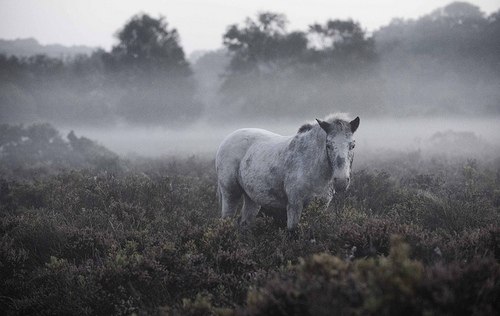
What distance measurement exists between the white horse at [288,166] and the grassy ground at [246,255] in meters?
0.37

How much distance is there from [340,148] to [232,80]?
24.6 metres

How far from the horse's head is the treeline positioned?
22.8 meters

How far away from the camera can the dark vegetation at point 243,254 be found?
2.08 m

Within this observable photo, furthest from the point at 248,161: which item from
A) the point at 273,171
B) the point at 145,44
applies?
the point at 145,44

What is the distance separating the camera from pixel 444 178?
834 cm

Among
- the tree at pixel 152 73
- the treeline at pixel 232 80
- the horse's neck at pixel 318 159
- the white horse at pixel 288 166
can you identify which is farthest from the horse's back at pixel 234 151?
the tree at pixel 152 73

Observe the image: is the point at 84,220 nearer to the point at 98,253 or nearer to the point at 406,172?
the point at 98,253

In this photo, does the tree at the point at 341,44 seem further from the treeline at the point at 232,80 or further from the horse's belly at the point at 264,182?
the horse's belly at the point at 264,182

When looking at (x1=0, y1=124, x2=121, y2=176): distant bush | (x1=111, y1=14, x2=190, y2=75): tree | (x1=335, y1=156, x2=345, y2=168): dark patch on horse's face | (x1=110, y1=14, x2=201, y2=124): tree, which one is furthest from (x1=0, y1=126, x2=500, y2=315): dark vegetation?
(x1=111, y1=14, x2=190, y2=75): tree

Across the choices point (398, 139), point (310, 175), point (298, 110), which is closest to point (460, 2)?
point (298, 110)

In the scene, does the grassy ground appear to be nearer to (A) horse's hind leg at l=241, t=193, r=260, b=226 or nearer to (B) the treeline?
(A) horse's hind leg at l=241, t=193, r=260, b=226

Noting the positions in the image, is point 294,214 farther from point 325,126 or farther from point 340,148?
point 325,126

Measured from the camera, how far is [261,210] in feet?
20.5

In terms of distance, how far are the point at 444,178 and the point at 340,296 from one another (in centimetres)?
762
